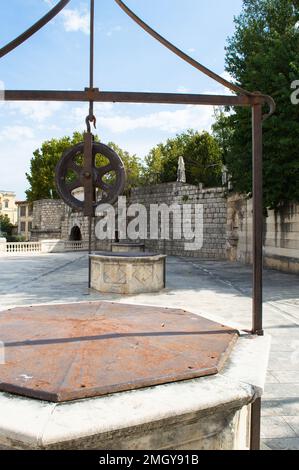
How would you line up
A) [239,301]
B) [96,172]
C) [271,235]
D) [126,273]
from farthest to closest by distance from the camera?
[271,235] < [126,273] < [239,301] < [96,172]

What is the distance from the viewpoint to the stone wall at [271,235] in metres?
13.3

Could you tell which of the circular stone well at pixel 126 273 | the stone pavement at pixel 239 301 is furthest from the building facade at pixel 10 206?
the circular stone well at pixel 126 273

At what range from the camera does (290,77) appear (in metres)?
11.2

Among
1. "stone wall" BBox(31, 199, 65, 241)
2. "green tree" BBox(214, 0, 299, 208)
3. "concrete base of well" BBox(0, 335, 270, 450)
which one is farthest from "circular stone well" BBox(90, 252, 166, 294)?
"stone wall" BBox(31, 199, 65, 241)

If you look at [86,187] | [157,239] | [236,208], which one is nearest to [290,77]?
[236,208]

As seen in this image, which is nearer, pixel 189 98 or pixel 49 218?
pixel 189 98

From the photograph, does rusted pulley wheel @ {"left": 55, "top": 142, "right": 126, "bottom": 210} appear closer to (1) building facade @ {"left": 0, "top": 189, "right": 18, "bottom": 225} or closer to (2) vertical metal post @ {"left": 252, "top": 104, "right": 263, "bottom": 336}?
(2) vertical metal post @ {"left": 252, "top": 104, "right": 263, "bottom": 336}

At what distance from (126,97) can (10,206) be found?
75.3 m

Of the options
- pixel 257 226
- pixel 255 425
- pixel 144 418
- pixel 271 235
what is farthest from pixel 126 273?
pixel 271 235

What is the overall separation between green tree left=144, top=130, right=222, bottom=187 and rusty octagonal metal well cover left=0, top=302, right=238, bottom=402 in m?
25.9

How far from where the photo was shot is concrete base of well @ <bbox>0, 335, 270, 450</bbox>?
4.30 feet

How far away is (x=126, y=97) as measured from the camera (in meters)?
2.62

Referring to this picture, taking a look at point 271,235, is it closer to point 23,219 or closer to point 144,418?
point 144,418

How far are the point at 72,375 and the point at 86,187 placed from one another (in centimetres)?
153
